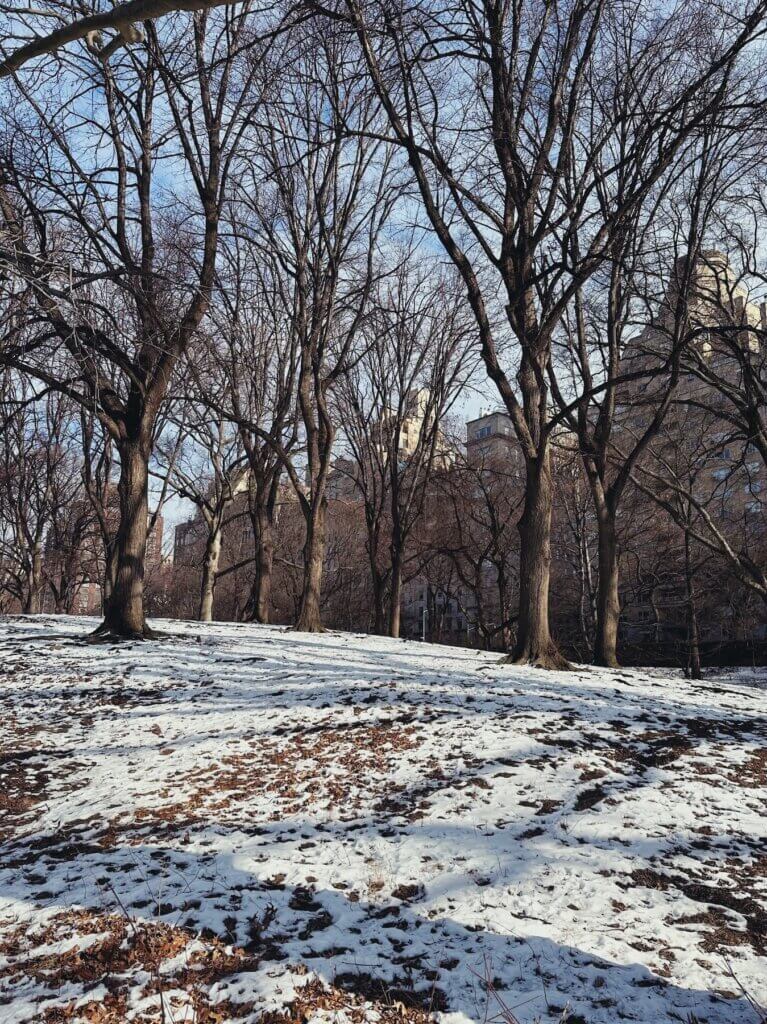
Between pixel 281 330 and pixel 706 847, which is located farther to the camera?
pixel 281 330

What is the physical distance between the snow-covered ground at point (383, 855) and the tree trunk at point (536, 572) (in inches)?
72.5

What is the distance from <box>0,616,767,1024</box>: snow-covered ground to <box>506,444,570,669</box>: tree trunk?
184 centimetres

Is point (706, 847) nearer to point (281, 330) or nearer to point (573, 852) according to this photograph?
point (573, 852)

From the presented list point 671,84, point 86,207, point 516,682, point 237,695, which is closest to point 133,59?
point 86,207

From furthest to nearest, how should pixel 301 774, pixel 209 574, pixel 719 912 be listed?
pixel 209 574, pixel 301 774, pixel 719 912

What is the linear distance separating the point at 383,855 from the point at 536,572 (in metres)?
6.19

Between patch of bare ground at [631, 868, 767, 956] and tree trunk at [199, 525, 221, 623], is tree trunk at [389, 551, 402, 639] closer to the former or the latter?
tree trunk at [199, 525, 221, 623]

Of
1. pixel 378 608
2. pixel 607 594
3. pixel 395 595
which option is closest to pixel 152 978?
pixel 607 594

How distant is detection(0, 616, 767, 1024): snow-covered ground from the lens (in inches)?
113

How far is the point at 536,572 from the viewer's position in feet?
32.0

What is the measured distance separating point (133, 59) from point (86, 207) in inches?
93.5

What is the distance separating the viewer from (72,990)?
2857mm

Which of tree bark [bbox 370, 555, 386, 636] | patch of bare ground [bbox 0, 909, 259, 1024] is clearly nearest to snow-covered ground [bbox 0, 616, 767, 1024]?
patch of bare ground [bbox 0, 909, 259, 1024]

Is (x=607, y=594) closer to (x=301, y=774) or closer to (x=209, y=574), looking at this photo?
(x=301, y=774)
